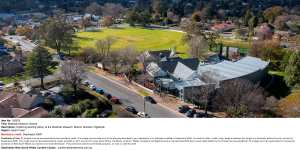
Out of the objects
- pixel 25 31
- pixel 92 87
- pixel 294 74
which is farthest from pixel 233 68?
pixel 25 31

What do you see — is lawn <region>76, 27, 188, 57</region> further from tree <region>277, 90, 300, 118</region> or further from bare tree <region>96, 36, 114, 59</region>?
tree <region>277, 90, 300, 118</region>

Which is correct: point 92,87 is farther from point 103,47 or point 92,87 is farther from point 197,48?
point 197,48

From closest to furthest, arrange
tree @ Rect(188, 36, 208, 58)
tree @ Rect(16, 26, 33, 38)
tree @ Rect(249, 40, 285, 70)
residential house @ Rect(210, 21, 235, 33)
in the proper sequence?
tree @ Rect(249, 40, 285, 70) < tree @ Rect(188, 36, 208, 58) < tree @ Rect(16, 26, 33, 38) < residential house @ Rect(210, 21, 235, 33)

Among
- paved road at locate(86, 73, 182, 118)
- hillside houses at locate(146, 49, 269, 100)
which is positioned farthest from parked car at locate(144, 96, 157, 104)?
hillside houses at locate(146, 49, 269, 100)

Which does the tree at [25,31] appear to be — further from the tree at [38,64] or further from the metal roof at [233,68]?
the metal roof at [233,68]
